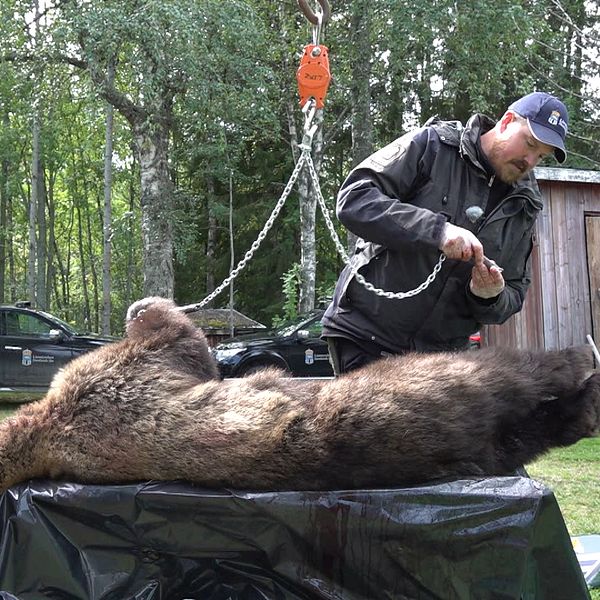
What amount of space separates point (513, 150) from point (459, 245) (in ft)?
1.80

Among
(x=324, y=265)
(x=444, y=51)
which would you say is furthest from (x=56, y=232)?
(x=444, y=51)

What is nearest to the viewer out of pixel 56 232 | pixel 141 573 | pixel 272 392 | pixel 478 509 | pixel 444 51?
pixel 478 509

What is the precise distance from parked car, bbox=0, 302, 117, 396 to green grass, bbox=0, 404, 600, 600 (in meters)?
7.68

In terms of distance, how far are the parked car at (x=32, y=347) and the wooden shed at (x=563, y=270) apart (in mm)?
6859

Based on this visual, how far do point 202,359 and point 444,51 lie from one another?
12975 mm

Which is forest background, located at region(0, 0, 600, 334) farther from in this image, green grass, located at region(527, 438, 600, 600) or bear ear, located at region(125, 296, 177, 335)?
bear ear, located at region(125, 296, 177, 335)

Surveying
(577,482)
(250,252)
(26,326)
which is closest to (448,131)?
(250,252)

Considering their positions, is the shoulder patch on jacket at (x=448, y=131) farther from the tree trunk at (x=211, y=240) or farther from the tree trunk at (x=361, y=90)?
the tree trunk at (x=211, y=240)

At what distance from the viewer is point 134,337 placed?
7.47ft

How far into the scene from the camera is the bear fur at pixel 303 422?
1748 mm

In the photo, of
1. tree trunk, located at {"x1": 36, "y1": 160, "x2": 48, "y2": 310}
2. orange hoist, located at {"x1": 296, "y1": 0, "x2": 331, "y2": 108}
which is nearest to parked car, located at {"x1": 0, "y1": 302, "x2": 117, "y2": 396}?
orange hoist, located at {"x1": 296, "y1": 0, "x2": 331, "y2": 108}

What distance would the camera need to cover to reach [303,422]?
1.82m

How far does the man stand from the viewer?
240cm

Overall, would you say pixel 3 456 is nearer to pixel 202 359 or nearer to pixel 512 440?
pixel 202 359
